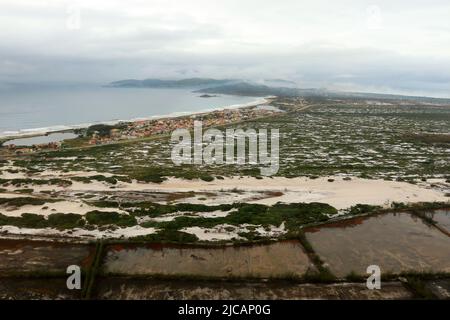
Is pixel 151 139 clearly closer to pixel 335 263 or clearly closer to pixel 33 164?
pixel 33 164

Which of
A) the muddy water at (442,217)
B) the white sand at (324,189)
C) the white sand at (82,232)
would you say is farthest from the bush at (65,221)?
the muddy water at (442,217)

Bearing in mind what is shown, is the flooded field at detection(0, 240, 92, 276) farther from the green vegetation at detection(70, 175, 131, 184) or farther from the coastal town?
the coastal town

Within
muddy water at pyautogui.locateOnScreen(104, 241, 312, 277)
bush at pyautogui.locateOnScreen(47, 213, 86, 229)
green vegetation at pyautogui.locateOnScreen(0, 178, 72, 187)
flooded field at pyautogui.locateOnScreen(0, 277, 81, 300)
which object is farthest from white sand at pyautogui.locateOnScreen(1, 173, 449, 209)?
flooded field at pyautogui.locateOnScreen(0, 277, 81, 300)

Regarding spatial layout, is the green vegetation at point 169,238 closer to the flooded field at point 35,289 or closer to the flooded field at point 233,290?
the flooded field at point 233,290

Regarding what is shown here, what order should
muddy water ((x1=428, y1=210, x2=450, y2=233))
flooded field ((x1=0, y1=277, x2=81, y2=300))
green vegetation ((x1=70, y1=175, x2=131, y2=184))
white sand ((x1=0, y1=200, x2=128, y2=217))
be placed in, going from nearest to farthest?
flooded field ((x1=0, y1=277, x2=81, y2=300))
muddy water ((x1=428, y1=210, x2=450, y2=233))
white sand ((x1=0, y1=200, x2=128, y2=217))
green vegetation ((x1=70, y1=175, x2=131, y2=184))

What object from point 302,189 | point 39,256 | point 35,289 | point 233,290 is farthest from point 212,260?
point 302,189

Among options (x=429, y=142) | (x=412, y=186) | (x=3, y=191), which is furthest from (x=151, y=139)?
(x=429, y=142)

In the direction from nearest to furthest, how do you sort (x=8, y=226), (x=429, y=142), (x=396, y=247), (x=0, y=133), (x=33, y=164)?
(x=396, y=247)
(x=8, y=226)
(x=33, y=164)
(x=429, y=142)
(x=0, y=133)
